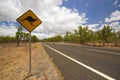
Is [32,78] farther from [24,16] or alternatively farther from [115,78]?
[115,78]

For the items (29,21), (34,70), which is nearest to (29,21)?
(29,21)

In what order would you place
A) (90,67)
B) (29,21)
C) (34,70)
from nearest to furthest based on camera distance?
(29,21), (90,67), (34,70)

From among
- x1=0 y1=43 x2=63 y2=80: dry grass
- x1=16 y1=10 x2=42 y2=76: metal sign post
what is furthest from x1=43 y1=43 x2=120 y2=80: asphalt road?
x1=16 y1=10 x2=42 y2=76: metal sign post

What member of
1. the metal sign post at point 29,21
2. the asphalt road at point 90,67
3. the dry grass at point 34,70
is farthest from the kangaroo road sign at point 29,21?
the asphalt road at point 90,67

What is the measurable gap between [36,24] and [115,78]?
13.6 ft

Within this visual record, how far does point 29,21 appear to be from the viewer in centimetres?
584

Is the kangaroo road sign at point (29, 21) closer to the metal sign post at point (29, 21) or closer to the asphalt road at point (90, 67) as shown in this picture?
the metal sign post at point (29, 21)

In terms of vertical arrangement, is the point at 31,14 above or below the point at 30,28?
above

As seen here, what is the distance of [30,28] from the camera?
588cm

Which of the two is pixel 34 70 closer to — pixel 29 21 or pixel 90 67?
pixel 29 21

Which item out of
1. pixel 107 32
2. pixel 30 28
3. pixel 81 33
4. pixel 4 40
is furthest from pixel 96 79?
pixel 4 40

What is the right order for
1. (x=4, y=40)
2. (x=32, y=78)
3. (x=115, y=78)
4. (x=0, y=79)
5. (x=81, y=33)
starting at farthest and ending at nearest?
(x=4, y=40) → (x=81, y=33) → (x=0, y=79) → (x=32, y=78) → (x=115, y=78)

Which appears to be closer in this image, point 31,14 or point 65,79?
point 65,79

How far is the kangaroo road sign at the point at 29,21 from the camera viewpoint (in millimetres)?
5695
